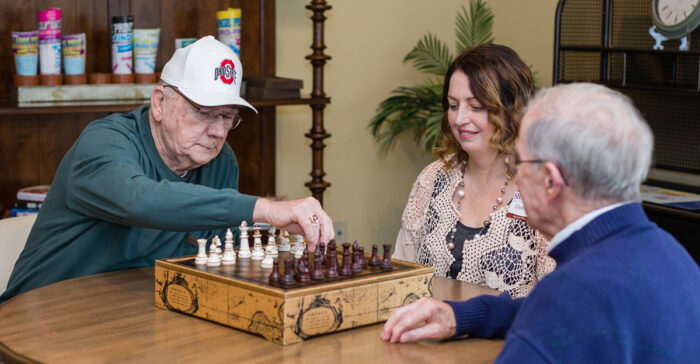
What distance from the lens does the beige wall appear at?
392 cm

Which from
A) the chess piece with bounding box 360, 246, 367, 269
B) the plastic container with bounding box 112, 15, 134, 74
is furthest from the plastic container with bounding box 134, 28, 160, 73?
the chess piece with bounding box 360, 246, 367, 269


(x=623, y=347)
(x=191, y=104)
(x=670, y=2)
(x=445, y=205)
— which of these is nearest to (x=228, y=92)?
(x=191, y=104)

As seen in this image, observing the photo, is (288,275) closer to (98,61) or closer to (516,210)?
(516,210)

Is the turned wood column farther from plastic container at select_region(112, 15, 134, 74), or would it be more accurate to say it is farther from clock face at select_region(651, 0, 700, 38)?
clock face at select_region(651, 0, 700, 38)

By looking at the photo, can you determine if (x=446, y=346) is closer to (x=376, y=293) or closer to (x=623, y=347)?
(x=376, y=293)

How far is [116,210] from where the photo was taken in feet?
5.97

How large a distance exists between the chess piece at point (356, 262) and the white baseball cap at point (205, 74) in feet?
2.18

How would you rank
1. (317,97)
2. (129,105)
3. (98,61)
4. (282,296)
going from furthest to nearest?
(317,97) → (98,61) → (129,105) → (282,296)

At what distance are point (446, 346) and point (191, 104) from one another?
1.00 metres

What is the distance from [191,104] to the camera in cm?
215

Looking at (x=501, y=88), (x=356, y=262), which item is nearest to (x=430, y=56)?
(x=501, y=88)

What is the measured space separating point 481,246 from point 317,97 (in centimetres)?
149

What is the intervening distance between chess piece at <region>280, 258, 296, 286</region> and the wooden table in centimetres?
11

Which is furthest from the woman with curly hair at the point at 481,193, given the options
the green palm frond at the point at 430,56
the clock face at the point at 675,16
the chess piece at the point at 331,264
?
the green palm frond at the point at 430,56
